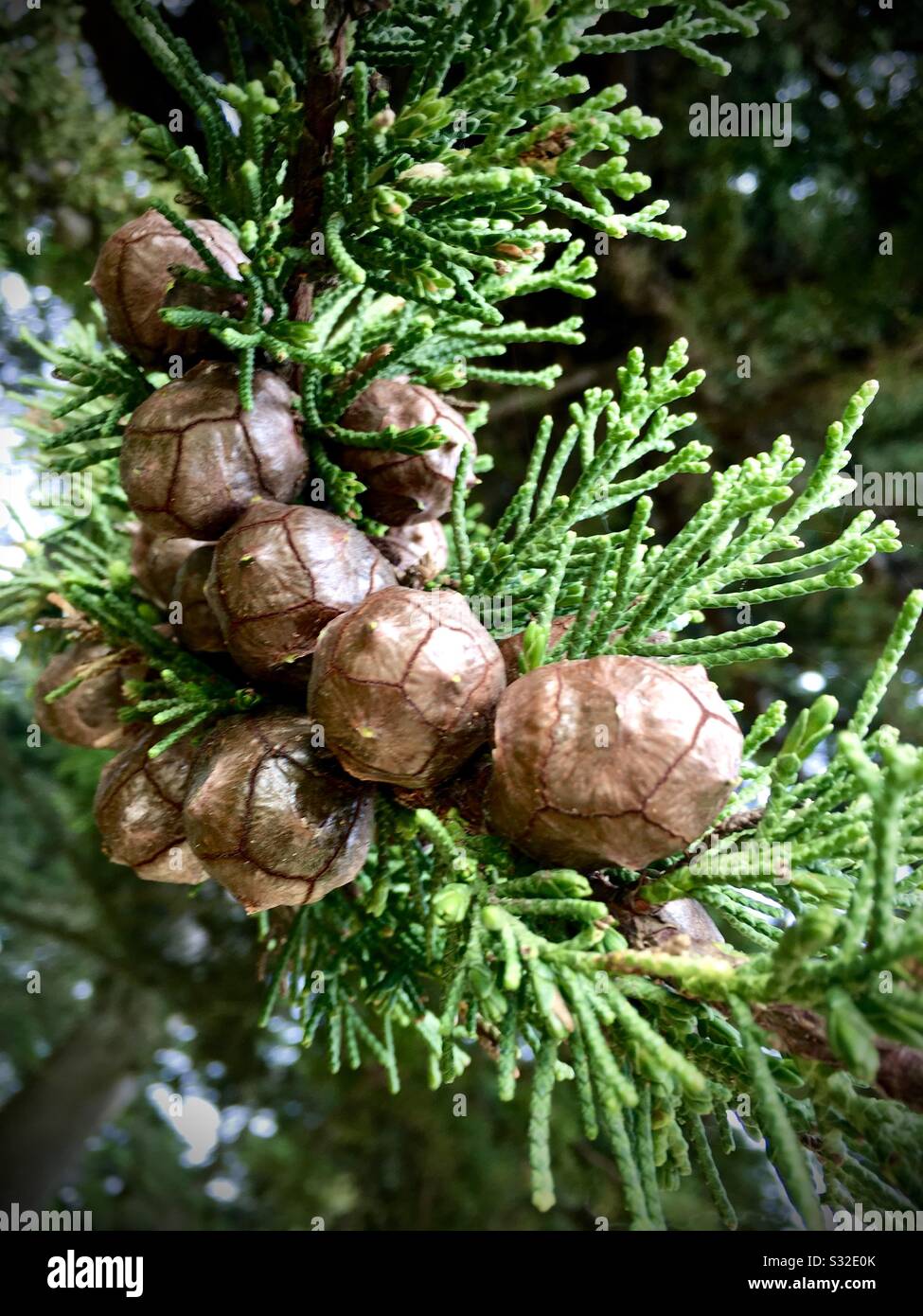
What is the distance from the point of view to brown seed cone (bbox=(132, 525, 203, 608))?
4.24ft

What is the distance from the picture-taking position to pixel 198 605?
116cm

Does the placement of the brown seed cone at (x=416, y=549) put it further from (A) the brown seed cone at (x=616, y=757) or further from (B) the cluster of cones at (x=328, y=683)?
(A) the brown seed cone at (x=616, y=757)

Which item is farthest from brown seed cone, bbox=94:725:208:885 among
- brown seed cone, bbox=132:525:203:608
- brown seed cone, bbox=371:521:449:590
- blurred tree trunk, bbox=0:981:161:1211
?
blurred tree trunk, bbox=0:981:161:1211

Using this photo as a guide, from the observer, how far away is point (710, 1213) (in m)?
1.96

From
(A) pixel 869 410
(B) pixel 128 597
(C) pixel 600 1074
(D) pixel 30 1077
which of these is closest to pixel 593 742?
(C) pixel 600 1074

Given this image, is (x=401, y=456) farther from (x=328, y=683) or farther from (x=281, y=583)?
(x=328, y=683)

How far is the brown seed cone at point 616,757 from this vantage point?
2.59ft

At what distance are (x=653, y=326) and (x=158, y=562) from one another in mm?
1620

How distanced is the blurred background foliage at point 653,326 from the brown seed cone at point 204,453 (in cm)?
90

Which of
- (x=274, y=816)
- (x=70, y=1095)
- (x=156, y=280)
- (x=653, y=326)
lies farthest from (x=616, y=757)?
(x=70, y=1095)

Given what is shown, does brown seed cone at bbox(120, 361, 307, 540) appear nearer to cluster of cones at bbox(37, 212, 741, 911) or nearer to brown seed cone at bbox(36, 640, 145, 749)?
cluster of cones at bbox(37, 212, 741, 911)

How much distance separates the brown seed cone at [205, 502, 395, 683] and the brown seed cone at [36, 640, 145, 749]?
36cm

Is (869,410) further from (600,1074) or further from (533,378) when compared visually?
(600,1074)
